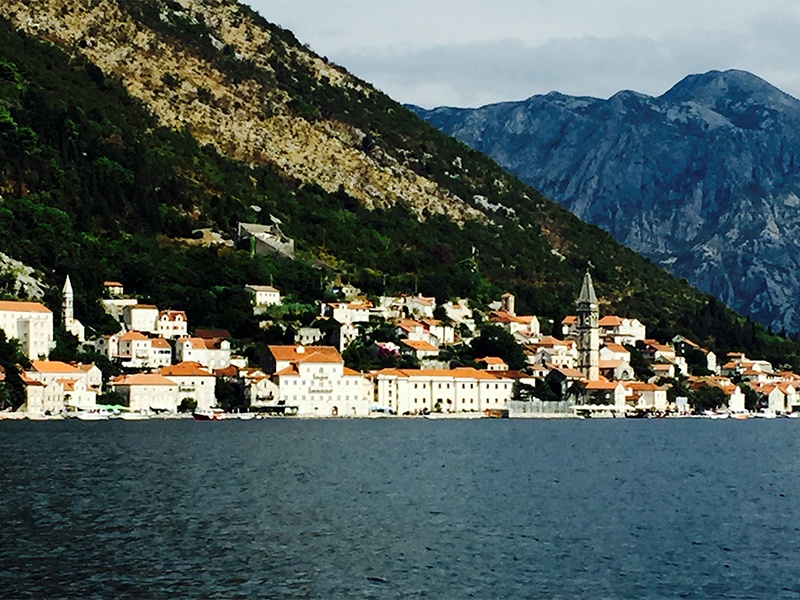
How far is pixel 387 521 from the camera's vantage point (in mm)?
49625

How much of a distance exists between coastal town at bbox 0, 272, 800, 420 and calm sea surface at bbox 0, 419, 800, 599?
116 feet

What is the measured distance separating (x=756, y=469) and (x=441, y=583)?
133 feet

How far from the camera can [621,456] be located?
83938mm

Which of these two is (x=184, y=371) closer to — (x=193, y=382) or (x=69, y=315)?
(x=193, y=382)

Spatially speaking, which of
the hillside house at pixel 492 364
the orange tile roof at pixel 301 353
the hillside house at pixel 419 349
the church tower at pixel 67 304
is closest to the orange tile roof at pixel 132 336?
the church tower at pixel 67 304

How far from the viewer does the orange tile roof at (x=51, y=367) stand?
11856 centimetres

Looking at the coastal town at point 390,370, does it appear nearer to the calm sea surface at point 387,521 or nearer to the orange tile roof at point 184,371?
the orange tile roof at point 184,371

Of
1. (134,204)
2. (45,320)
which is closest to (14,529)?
(45,320)

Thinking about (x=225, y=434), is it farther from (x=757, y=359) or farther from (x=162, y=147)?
(x=757, y=359)

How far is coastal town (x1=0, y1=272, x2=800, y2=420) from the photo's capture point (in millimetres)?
124250

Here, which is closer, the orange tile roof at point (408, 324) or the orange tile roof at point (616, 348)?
the orange tile roof at point (408, 324)

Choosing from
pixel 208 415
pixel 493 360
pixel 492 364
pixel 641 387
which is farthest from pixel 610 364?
pixel 208 415

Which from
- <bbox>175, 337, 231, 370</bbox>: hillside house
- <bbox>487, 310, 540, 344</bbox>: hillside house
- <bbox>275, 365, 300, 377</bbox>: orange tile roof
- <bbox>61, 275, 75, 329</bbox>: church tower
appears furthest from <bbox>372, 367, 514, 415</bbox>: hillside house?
<bbox>61, 275, 75, 329</bbox>: church tower

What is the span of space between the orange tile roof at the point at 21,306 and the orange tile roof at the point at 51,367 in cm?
593
